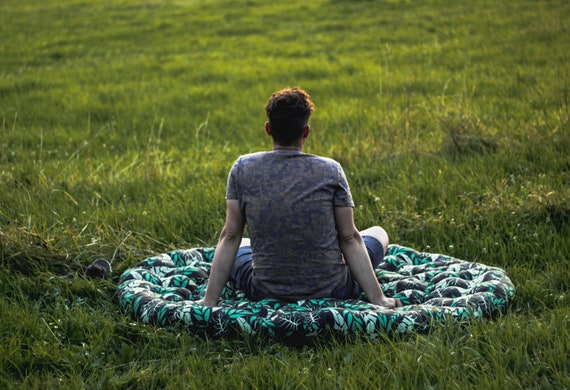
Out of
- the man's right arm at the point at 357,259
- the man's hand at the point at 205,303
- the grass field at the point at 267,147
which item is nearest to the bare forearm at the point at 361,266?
the man's right arm at the point at 357,259

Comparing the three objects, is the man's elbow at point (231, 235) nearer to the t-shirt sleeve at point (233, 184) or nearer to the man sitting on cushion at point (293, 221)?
the man sitting on cushion at point (293, 221)

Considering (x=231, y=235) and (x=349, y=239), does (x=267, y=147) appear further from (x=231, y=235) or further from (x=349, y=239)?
(x=349, y=239)

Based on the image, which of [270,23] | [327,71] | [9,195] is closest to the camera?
[9,195]

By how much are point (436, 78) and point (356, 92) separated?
1500 mm

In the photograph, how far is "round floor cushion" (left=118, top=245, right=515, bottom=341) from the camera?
446 cm

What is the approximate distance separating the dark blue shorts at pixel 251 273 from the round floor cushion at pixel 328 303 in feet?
0.22

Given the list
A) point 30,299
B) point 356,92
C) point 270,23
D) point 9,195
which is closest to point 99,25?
point 270,23

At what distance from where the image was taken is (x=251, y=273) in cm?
516

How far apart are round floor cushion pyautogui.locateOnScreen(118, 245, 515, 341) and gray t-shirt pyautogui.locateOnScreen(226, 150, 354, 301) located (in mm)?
176

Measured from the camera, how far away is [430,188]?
280 inches

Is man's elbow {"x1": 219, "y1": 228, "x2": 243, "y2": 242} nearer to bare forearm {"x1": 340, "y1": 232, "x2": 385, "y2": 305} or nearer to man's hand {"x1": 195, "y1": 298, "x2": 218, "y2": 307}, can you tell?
man's hand {"x1": 195, "y1": 298, "x2": 218, "y2": 307}

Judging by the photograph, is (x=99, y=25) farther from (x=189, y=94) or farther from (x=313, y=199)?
(x=313, y=199)

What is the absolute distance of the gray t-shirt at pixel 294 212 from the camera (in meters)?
4.66

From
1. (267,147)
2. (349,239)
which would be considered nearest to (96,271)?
(349,239)
